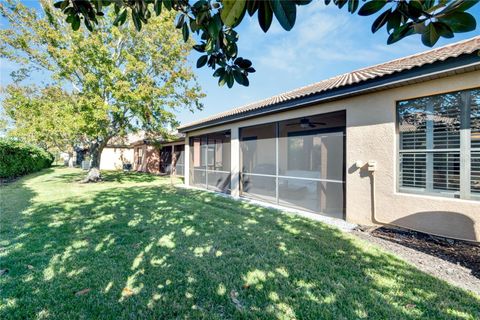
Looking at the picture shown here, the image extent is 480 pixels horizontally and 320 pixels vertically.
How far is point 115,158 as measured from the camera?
26.6 metres

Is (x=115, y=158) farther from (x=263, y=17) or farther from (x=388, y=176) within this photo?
(x=263, y=17)

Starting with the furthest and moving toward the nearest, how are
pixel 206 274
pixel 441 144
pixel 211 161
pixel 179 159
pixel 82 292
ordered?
pixel 179 159 < pixel 211 161 < pixel 441 144 < pixel 206 274 < pixel 82 292

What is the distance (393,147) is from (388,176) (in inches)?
24.5

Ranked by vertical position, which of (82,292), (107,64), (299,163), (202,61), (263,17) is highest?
(107,64)

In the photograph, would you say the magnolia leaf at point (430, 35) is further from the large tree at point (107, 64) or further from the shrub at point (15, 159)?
the shrub at point (15, 159)

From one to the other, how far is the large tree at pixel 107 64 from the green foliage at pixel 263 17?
1022 centimetres

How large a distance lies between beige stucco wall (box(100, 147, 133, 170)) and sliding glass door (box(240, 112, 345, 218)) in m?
21.7

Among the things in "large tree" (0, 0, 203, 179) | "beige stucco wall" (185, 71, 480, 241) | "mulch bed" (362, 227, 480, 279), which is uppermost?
"large tree" (0, 0, 203, 179)

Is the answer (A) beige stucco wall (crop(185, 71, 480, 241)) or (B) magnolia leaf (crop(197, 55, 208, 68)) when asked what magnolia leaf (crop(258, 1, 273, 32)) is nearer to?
(B) magnolia leaf (crop(197, 55, 208, 68))

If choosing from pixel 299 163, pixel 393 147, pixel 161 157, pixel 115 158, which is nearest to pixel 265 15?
pixel 393 147

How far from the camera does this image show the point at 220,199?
8.32 meters

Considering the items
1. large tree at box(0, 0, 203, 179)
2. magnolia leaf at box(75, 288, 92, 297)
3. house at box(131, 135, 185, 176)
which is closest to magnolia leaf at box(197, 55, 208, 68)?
magnolia leaf at box(75, 288, 92, 297)

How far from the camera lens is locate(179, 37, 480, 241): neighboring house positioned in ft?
13.3

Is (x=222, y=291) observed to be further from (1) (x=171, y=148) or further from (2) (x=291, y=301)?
(1) (x=171, y=148)
